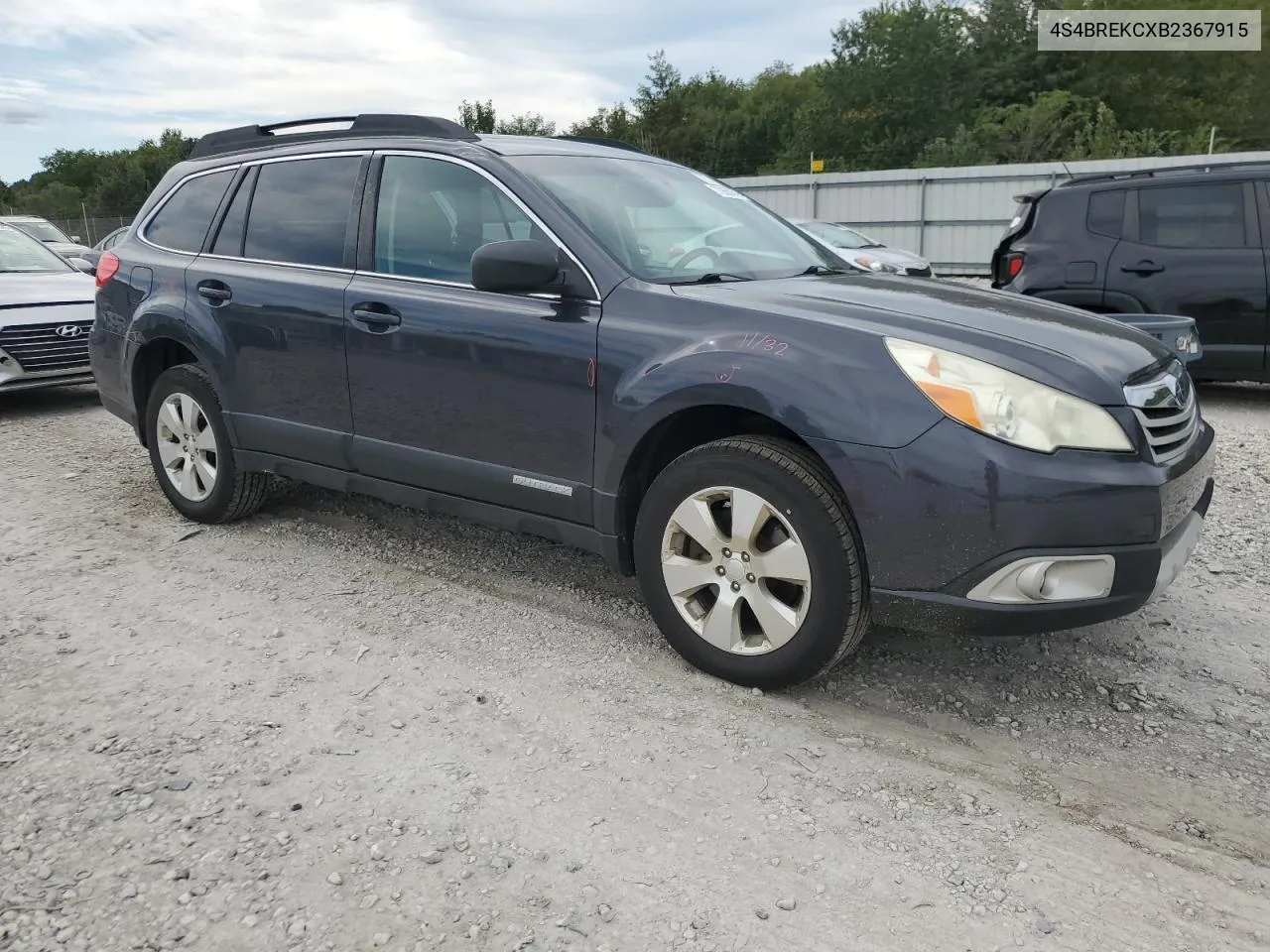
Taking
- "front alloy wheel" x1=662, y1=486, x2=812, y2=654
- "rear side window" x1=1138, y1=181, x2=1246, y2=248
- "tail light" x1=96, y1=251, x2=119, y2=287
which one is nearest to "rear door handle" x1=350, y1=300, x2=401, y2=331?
"front alloy wheel" x1=662, y1=486, x2=812, y2=654

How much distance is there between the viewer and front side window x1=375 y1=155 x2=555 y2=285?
3744 millimetres

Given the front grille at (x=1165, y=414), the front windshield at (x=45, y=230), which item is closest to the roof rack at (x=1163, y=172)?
the front grille at (x=1165, y=414)

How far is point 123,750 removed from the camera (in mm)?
2926

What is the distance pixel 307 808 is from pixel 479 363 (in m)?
1.68

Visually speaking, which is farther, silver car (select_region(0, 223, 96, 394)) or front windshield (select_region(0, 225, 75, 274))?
front windshield (select_region(0, 225, 75, 274))

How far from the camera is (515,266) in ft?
11.0

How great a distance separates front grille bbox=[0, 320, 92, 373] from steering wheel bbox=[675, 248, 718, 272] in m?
6.56

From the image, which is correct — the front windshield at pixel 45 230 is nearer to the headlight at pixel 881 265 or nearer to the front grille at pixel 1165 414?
the headlight at pixel 881 265

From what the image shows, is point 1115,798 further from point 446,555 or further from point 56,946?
point 446,555

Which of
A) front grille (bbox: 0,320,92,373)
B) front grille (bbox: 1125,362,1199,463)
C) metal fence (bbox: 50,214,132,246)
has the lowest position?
front grille (bbox: 1125,362,1199,463)

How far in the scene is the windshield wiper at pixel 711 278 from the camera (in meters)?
3.48

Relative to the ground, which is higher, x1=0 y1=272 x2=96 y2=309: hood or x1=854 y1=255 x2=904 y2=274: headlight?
x1=854 y1=255 x2=904 y2=274: headlight

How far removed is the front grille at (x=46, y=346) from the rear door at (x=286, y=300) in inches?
166

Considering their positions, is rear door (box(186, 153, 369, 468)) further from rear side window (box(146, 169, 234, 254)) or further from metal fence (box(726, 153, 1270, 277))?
metal fence (box(726, 153, 1270, 277))
